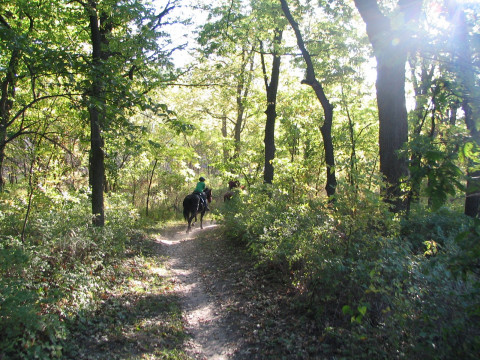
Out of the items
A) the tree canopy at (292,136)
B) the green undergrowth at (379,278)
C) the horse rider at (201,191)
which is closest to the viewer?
the green undergrowth at (379,278)

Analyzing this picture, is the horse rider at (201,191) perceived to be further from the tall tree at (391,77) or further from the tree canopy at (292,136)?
the tall tree at (391,77)

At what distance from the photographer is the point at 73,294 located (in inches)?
217

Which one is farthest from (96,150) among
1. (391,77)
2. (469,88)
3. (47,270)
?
(469,88)

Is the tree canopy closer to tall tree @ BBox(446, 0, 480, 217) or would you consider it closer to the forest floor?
tall tree @ BBox(446, 0, 480, 217)

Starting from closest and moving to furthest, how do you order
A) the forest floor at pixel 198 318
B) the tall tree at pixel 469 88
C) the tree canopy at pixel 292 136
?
the tall tree at pixel 469 88, the tree canopy at pixel 292 136, the forest floor at pixel 198 318

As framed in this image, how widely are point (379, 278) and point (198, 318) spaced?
374cm

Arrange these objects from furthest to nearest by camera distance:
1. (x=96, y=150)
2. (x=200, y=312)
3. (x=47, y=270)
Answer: (x=96, y=150) < (x=200, y=312) < (x=47, y=270)

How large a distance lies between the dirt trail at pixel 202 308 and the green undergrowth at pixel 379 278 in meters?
1.39

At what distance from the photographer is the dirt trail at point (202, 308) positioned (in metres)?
5.39

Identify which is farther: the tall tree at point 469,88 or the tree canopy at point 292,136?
the tree canopy at point 292,136

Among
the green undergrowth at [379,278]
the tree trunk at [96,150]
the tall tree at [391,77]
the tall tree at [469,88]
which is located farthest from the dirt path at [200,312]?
the tall tree at [391,77]

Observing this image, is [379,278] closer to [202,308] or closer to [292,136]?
[202,308]

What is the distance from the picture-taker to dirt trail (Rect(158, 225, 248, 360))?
17.7ft

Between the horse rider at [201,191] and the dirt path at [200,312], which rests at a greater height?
the horse rider at [201,191]
